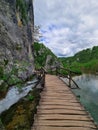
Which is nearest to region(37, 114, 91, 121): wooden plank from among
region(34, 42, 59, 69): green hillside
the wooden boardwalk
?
the wooden boardwalk

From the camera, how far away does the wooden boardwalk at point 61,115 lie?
11.4 metres

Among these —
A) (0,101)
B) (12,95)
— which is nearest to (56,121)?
(0,101)

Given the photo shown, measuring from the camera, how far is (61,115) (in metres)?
13.2

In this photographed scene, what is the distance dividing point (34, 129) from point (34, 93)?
958 cm

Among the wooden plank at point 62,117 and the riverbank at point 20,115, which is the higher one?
the wooden plank at point 62,117

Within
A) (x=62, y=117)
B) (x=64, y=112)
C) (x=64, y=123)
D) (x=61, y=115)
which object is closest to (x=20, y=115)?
(x=64, y=112)

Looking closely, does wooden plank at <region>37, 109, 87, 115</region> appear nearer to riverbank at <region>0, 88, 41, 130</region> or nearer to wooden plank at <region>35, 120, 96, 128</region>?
riverbank at <region>0, 88, 41, 130</region>

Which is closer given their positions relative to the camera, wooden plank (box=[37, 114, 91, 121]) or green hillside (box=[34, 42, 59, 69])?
wooden plank (box=[37, 114, 91, 121])

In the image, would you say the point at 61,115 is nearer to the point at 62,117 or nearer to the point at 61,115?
the point at 61,115

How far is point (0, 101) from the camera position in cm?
1530

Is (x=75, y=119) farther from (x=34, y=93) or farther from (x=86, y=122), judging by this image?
(x=34, y=93)

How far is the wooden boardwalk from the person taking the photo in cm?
1143

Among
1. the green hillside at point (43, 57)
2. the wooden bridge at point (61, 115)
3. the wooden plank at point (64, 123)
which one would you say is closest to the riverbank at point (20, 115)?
the wooden bridge at point (61, 115)

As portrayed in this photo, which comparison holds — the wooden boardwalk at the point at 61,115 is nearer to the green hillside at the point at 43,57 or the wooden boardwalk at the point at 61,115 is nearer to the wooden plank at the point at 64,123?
the wooden plank at the point at 64,123
